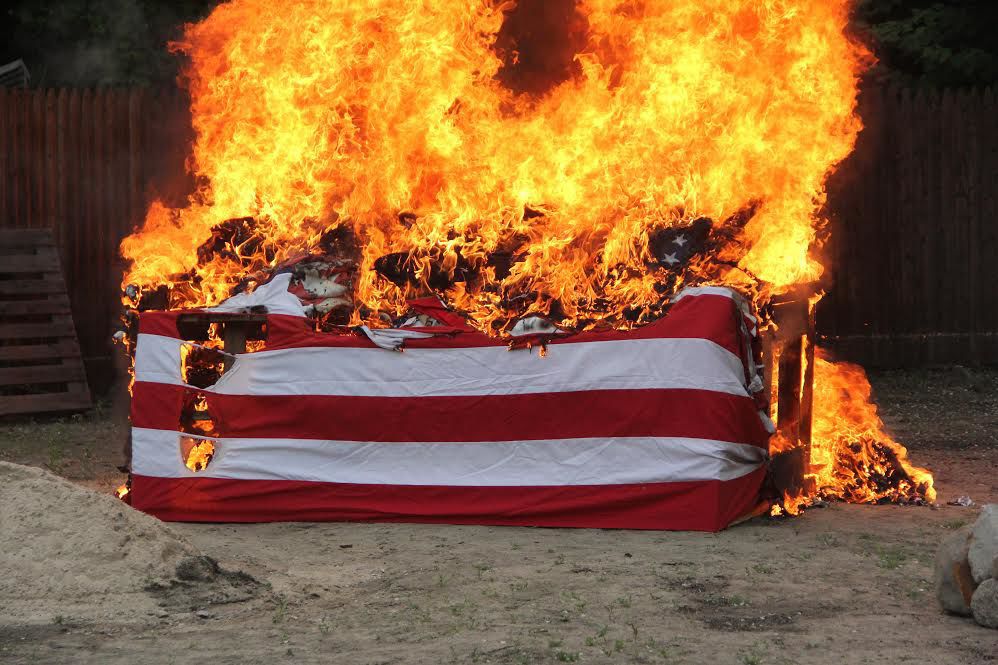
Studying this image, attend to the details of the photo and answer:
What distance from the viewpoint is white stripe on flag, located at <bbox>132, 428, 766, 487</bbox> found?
7.48 metres

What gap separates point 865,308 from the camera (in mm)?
14016

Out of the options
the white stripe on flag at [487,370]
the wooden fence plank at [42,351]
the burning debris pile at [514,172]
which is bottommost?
the wooden fence plank at [42,351]

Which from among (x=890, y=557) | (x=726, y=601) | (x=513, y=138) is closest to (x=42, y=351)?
(x=513, y=138)

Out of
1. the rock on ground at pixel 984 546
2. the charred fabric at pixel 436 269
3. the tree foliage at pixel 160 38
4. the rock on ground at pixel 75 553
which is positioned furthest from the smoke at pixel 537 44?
the rock on ground at pixel 984 546

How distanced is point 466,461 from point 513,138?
8.97ft

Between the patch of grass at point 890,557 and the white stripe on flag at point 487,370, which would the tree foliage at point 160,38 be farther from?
the patch of grass at point 890,557

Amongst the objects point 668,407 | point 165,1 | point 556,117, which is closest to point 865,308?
point 556,117

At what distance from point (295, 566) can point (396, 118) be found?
3.92m

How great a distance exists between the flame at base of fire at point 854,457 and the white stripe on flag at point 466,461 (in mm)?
1075

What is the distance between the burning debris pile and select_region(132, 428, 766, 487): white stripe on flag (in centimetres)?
39

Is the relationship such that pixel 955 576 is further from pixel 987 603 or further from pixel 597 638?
pixel 597 638

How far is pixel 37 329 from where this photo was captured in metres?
12.7

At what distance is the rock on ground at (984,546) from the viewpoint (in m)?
5.34

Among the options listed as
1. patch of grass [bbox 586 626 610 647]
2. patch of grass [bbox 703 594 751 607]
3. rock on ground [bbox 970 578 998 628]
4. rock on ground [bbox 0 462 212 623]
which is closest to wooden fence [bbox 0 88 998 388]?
rock on ground [bbox 0 462 212 623]
